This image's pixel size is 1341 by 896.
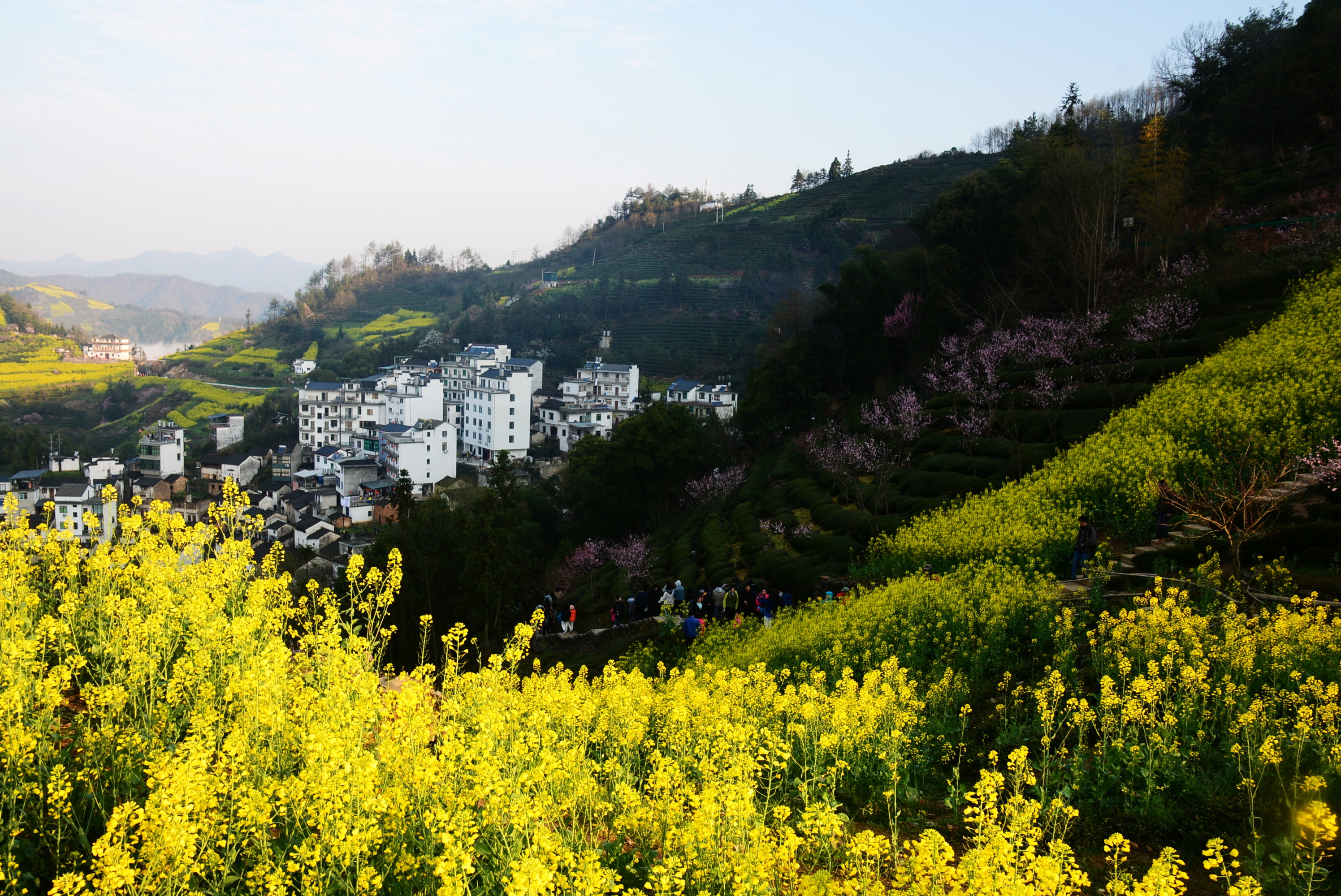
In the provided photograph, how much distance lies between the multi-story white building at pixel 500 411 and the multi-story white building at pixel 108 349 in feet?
255

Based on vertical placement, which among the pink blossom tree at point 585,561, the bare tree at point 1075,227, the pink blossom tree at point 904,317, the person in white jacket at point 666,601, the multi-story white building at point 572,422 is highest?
the bare tree at point 1075,227

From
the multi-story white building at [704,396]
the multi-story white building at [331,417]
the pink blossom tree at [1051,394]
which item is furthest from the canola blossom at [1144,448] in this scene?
the multi-story white building at [331,417]

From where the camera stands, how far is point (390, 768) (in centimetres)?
466

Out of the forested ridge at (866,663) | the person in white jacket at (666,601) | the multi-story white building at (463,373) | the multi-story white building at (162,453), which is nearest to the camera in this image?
the forested ridge at (866,663)

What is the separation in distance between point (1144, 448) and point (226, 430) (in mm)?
72067

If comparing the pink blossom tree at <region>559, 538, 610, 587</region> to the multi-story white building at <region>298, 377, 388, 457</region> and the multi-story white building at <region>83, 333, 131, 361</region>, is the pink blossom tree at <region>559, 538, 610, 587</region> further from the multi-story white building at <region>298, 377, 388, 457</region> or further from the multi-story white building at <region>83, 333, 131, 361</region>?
the multi-story white building at <region>83, 333, 131, 361</region>

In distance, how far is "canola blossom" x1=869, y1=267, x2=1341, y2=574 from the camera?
13.9 m

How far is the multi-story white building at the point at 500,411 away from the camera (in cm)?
6228

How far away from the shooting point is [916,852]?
3.92 meters

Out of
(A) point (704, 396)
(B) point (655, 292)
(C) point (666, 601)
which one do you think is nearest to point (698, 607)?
(C) point (666, 601)

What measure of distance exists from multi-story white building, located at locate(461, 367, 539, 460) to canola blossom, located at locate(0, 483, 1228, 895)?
54895 mm

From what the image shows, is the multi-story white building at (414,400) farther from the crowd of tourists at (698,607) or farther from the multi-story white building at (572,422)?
the crowd of tourists at (698,607)

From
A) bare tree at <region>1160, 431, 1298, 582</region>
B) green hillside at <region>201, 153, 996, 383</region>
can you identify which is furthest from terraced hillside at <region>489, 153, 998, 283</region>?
bare tree at <region>1160, 431, 1298, 582</region>

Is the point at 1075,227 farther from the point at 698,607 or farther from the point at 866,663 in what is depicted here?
the point at 866,663
